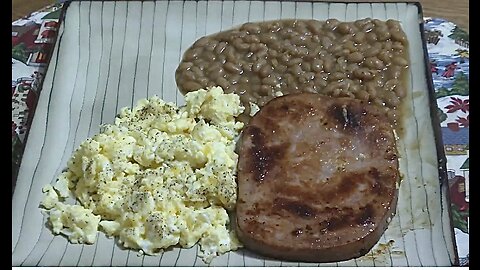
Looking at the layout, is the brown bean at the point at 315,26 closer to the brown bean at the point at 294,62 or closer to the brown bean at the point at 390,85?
the brown bean at the point at 294,62

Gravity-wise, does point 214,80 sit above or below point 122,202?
above

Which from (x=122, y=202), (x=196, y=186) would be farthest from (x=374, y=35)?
(x=122, y=202)

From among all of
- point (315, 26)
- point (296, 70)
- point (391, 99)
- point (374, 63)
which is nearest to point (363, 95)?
point (391, 99)

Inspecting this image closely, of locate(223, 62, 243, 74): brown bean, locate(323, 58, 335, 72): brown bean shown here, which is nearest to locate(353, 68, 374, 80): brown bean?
locate(323, 58, 335, 72): brown bean

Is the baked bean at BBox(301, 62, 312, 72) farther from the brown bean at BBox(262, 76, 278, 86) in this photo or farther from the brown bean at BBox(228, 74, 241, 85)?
the brown bean at BBox(228, 74, 241, 85)

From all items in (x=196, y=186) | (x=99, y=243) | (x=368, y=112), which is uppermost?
(x=368, y=112)
